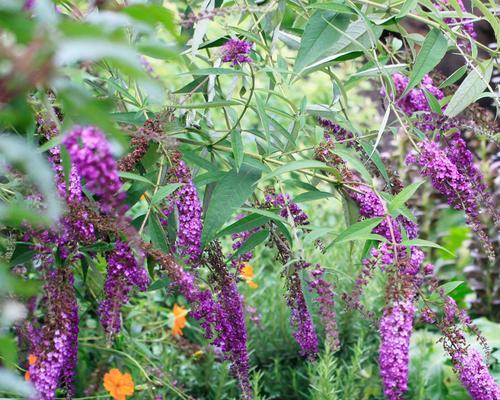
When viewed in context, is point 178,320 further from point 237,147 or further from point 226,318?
point 237,147

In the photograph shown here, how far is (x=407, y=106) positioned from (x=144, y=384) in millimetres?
1093

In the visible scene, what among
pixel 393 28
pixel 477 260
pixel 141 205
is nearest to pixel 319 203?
pixel 477 260

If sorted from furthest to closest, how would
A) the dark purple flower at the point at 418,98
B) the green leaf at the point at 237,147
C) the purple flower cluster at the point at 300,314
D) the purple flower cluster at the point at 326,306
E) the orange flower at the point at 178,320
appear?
1. the orange flower at the point at 178,320
2. the dark purple flower at the point at 418,98
3. the purple flower cluster at the point at 300,314
4. the green leaf at the point at 237,147
5. the purple flower cluster at the point at 326,306

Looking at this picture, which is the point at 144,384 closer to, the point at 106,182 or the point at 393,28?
the point at 393,28

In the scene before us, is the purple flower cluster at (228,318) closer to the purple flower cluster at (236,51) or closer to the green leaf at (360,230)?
the green leaf at (360,230)

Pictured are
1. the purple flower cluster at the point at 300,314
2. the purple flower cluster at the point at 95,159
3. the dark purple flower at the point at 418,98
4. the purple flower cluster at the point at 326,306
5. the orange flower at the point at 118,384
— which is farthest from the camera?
the orange flower at the point at 118,384

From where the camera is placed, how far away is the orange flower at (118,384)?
2.26 metres

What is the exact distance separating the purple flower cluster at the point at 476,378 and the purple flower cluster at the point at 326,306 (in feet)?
0.84

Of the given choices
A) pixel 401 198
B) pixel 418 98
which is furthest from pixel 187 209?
pixel 418 98

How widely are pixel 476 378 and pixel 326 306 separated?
0.34 meters

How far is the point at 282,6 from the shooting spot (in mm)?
1593

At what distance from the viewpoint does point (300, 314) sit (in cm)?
158

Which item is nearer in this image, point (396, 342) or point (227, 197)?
point (396, 342)

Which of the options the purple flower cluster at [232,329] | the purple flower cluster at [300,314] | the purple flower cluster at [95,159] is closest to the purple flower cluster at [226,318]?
the purple flower cluster at [232,329]
